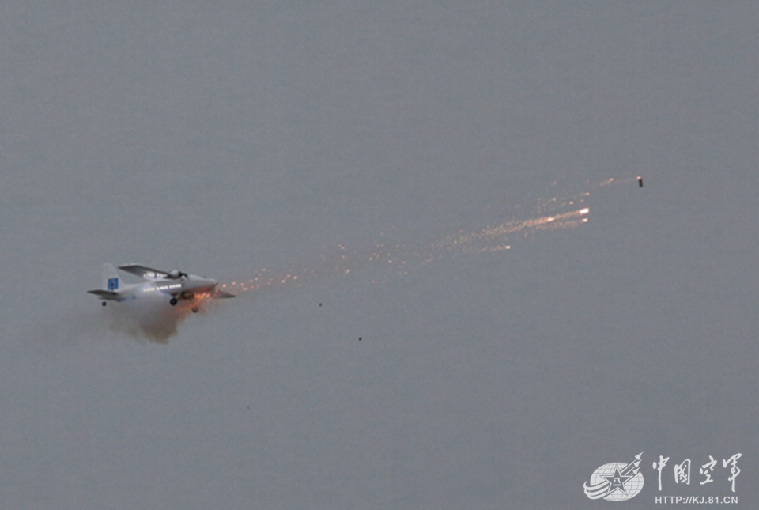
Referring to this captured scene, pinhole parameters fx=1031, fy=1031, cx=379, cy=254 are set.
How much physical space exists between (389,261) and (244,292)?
17027 mm

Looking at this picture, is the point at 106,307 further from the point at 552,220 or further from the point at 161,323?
the point at 552,220

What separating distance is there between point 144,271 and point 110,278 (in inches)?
213

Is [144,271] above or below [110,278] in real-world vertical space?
below

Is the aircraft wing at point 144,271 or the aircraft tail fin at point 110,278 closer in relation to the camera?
the aircraft wing at point 144,271

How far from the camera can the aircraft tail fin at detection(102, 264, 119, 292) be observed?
106m

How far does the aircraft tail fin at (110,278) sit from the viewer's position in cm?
10594

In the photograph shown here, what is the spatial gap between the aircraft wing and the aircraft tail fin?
10.5ft

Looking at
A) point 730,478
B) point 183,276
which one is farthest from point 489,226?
point 730,478

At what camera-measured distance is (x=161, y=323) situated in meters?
108

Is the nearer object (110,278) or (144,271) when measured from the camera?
(144,271)

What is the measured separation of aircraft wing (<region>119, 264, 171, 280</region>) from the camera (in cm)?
10250

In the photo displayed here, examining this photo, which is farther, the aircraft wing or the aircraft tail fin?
the aircraft tail fin

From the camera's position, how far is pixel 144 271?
103188 mm

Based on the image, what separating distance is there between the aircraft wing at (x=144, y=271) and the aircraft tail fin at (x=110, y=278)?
3191 millimetres
